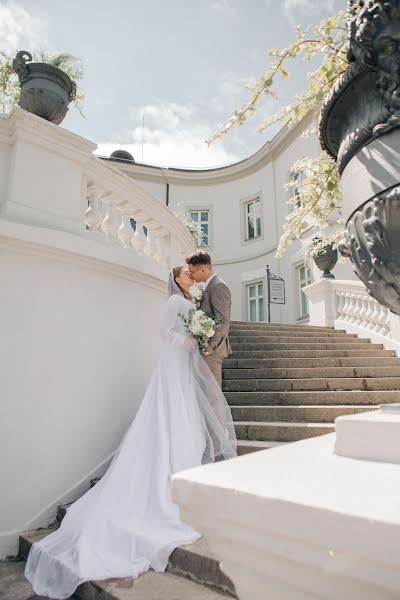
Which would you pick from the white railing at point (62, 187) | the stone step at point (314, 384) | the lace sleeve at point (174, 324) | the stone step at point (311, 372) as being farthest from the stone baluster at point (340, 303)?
the lace sleeve at point (174, 324)

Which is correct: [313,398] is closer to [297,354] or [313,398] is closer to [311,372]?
[311,372]

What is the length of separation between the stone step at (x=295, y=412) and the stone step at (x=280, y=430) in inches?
7.6

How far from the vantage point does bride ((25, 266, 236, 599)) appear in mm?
2217

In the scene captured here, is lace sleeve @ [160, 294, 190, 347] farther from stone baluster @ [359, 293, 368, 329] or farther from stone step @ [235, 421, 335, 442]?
stone baluster @ [359, 293, 368, 329]

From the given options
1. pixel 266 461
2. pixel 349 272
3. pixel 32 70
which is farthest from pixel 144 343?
pixel 349 272

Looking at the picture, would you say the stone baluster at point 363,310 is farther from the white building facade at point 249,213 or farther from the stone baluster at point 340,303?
the white building facade at point 249,213

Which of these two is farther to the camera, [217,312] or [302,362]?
[302,362]

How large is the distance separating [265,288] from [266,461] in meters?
13.2

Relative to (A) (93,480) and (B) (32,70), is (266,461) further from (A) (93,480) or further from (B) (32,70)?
Result: (B) (32,70)

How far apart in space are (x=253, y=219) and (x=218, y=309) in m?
12.3

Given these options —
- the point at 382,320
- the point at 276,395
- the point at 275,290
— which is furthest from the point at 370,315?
the point at 275,290

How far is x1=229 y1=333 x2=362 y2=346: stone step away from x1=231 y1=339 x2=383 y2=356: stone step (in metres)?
0.06

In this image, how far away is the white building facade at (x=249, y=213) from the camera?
12.9 meters

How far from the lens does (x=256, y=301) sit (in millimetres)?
14406
